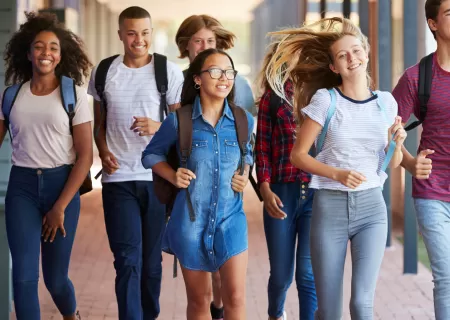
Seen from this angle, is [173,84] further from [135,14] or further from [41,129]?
[41,129]

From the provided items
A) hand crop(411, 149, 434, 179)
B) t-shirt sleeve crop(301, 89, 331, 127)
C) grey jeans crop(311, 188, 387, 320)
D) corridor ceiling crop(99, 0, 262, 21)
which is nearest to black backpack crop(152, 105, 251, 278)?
t-shirt sleeve crop(301, 89, 331, 127)

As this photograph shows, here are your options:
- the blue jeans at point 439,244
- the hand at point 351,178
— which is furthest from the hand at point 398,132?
the blue jeans at point 439,244

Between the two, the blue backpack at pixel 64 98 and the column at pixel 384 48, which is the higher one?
the column at pixel 384 48

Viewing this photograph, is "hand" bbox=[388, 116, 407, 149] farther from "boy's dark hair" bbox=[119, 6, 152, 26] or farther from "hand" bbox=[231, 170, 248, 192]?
"boy's dark hair" bbox=[119, 6, 152, 26]

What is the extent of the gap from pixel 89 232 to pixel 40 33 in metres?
6.86

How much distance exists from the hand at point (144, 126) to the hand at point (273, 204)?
2.25 feet

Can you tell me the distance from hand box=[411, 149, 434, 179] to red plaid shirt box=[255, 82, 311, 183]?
95 cm

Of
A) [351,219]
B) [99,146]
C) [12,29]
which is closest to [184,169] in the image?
[351,219]

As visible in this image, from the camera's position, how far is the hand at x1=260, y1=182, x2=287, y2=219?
5715 millimetres

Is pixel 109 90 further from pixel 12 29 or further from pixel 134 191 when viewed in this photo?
pixel 12 29

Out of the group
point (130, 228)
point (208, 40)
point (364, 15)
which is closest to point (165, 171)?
point (130, 228)

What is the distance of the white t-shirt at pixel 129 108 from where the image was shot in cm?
596

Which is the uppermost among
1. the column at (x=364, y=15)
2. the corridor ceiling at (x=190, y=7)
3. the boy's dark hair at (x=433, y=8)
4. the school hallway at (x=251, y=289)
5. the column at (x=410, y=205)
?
the corridor ceiling at (x=190, y=7)

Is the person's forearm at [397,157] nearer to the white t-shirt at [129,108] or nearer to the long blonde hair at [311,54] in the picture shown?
the long blonde hair at [311,54]
